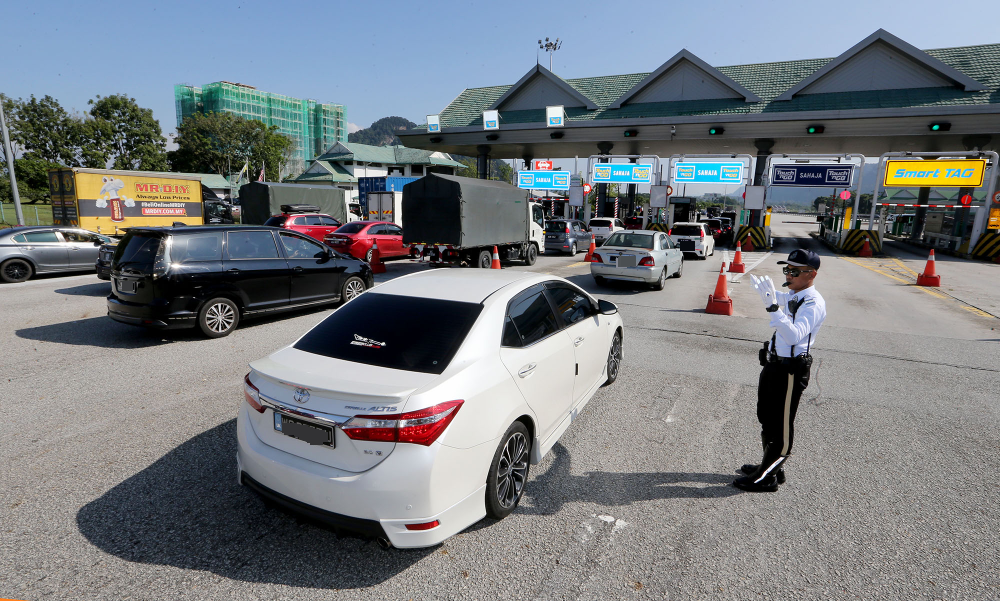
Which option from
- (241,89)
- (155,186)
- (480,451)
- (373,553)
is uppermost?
(241,89)

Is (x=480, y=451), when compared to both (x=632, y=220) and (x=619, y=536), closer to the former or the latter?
(x=619, y=536)

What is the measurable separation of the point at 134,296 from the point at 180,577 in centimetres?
571

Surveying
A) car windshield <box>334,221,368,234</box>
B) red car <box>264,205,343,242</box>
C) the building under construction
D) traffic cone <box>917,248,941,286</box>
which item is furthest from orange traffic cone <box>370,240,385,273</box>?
the building under construction

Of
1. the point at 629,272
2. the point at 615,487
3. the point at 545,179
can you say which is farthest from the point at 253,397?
the point at 545,179

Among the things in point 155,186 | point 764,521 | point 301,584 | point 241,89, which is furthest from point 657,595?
point 241,89

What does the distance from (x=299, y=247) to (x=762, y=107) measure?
25.5m

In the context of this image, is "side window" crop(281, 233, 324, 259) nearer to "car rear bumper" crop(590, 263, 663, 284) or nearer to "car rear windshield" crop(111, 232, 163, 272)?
"car rear windshield" crop(111, 232, 163, 272)

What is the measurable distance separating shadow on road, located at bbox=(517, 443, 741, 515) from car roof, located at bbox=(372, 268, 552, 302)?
1.48 m

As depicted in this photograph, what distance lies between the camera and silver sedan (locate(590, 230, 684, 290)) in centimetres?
1228

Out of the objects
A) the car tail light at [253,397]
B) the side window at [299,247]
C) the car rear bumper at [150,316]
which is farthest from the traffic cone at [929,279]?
the car rear bumper at [150,316]

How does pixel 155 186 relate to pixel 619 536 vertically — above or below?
above

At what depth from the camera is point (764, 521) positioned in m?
3.41

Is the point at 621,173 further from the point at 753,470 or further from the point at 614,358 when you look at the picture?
the point at 753,470

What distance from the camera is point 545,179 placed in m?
37.2
